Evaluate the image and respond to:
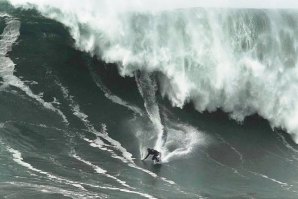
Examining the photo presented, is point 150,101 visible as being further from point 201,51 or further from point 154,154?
point 154,154

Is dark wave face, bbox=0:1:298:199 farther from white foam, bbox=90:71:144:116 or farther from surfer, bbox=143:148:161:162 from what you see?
surfer, bbox=143:148:161:162

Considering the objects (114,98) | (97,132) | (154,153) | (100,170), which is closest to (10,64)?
(114,98)

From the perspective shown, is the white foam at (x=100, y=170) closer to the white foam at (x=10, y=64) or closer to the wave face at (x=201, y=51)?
the white foam at (x=10, y=64)

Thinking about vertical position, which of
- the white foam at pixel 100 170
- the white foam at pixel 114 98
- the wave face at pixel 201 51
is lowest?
the white foam at pixel 100 170

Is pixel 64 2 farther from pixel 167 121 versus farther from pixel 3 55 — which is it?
pixel 167 121

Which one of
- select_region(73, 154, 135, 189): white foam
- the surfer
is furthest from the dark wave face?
the surfer

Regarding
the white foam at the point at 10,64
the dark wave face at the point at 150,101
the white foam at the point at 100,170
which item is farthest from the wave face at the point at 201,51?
the white foam at the point at 100,170
